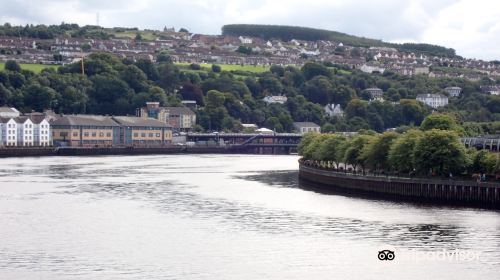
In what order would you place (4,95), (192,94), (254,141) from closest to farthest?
(4,95), (254,141), (192,94)

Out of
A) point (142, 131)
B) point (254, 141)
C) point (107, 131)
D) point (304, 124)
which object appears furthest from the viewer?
point (304, 124)

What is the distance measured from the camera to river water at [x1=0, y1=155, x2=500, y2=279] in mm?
45938

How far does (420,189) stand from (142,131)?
9844 cm

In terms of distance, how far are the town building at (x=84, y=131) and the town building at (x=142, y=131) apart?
52.1 inches

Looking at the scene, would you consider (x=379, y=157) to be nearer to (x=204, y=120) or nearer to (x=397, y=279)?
(x=397, y=279)

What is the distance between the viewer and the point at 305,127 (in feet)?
631

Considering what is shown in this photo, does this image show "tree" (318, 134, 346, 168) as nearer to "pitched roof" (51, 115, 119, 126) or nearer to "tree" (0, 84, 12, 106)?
"pitched roof" (51, 115, 119, 126)

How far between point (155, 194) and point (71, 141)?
8091 centimetres

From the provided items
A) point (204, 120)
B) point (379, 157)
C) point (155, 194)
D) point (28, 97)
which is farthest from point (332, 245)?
point (204, 120)

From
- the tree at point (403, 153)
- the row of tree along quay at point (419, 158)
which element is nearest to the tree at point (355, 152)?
the row of tree along quay at point (419, 158)

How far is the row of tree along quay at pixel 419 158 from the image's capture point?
74562 millimetres

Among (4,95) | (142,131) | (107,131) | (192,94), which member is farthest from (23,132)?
(192,94)

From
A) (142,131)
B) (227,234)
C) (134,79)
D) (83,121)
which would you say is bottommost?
(227,234)

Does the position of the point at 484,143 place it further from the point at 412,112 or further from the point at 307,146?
the point at 412,112
